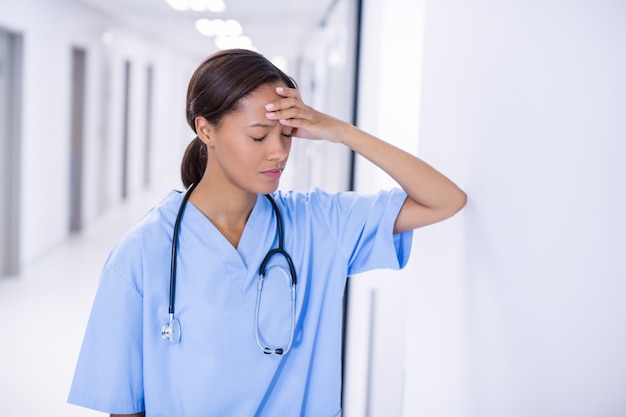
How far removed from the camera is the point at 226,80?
976mm

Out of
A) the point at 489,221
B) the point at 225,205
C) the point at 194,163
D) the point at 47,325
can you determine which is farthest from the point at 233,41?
the point at 489,221

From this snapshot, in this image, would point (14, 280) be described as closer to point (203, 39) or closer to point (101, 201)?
point (101, 201)

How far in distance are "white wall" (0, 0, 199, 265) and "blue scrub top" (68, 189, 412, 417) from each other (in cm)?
355

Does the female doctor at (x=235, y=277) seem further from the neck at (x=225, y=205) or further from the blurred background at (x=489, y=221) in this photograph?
the blurred background at (x=489, y=221)

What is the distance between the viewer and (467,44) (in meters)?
0.96

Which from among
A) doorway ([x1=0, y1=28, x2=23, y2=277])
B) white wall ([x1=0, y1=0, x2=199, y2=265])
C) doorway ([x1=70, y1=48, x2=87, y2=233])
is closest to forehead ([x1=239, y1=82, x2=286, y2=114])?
white wall ([x1=0, y1=0, x2=199, y2=265])

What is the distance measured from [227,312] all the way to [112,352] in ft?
0.64

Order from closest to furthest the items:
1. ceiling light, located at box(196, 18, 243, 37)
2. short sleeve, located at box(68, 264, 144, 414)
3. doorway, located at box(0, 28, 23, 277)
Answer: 1. short sleeve, located at box(68, 264, 144, 414)
2. doorway, located at box(0, 28, 23, 277)
3. ceiling light, located at box(196, 18, 243, 37)

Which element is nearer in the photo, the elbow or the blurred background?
the blurred background

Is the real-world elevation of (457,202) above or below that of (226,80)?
below

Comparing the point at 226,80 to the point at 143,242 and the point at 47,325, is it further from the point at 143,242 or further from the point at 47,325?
the point at 47,325

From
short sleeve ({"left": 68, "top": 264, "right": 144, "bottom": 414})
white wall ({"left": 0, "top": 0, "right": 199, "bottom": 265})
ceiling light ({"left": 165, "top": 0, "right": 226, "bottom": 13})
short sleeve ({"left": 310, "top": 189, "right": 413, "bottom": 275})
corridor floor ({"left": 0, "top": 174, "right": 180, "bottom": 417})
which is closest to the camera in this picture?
short sleeve ({"left": 68, "top": 264, "right": 144, "bottom": 414})

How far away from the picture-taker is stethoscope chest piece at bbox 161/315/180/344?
96 cm

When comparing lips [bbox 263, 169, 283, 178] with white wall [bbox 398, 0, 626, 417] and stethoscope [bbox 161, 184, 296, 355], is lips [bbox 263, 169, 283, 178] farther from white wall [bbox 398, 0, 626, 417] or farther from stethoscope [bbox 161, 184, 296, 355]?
white wall [bbox 398, 0, 626, 417]
